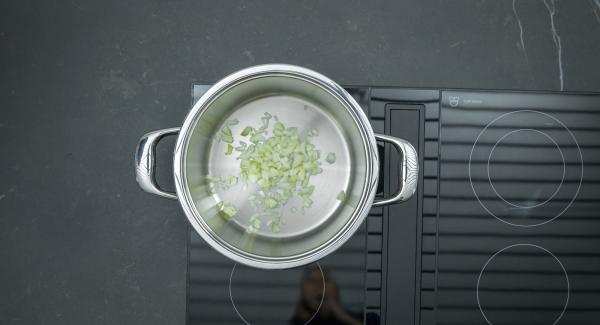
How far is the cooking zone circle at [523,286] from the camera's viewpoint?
90 cm

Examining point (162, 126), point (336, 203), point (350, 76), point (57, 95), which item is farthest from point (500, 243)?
point (57, 95)

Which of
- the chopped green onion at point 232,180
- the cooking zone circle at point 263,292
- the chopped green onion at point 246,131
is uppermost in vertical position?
the chopped green onion at point 246,131

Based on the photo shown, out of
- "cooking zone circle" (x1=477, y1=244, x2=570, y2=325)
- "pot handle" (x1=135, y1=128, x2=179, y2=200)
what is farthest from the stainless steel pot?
"cooking zone circle" (x1=477, y1=244, x2=570, y2=325)

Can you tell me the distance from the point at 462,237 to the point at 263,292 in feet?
1.28

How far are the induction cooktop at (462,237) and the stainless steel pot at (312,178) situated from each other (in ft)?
0.17

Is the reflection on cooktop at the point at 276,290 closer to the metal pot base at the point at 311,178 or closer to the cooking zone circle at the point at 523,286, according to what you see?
the metal pot base at the point at 311,178

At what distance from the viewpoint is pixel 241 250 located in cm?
79

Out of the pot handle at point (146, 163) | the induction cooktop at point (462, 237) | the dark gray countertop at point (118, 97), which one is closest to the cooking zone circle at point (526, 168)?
the induction cooktop at point (462, 237)

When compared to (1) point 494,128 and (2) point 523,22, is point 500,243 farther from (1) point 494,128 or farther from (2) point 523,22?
(2) point 523,22

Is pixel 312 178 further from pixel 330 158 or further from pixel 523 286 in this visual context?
pixel 523 286

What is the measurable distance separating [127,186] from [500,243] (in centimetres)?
75

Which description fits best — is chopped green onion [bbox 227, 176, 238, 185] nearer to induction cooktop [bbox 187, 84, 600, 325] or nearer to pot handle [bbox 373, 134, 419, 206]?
induction cooktop [bbox 187, 84, 600, 325]

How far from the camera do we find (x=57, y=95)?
0.96 meters

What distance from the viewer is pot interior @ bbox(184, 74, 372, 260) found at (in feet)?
2.86
